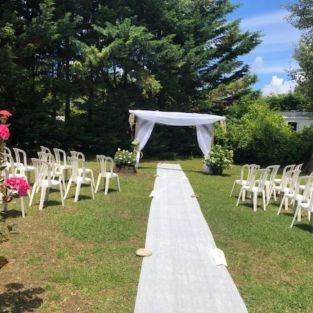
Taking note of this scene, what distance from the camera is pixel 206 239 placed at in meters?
6.55

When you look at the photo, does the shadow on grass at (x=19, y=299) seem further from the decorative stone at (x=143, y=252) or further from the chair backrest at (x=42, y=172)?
the chair backrest at (x=42, y=172)

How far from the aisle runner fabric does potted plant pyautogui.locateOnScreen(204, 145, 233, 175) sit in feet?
26.4

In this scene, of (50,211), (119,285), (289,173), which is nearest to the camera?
(119,285)

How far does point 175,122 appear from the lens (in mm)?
17125

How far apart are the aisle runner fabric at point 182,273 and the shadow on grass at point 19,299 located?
0.92 metres

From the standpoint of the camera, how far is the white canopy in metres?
17.0

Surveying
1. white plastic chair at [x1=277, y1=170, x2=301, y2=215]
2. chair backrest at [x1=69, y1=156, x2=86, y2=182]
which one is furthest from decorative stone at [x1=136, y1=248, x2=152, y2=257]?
white plastic chair at [x1=277, y1=170, x2=301, y2=215]

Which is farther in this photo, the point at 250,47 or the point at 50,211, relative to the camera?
the point at 250,47

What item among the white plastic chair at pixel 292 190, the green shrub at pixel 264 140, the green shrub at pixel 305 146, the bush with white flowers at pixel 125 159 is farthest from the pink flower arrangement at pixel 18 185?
the green shrub at pixel 305 146

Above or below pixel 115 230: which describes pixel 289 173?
above

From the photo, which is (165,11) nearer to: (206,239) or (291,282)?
(206,239)

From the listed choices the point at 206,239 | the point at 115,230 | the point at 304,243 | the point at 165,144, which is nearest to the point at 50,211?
the point at 115,230

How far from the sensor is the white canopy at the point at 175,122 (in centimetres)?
1698

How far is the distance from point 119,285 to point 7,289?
→ 1077 mm
